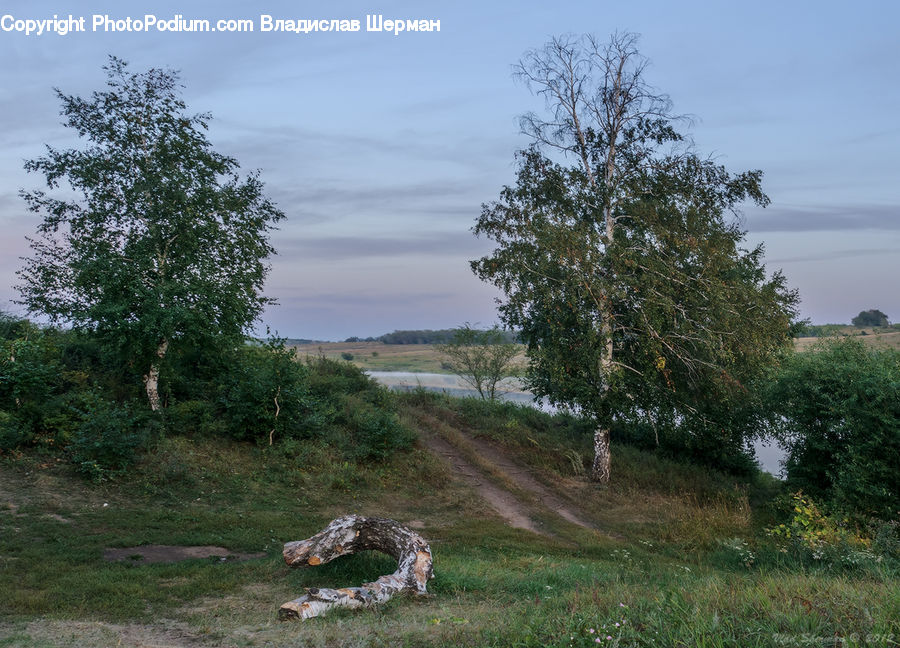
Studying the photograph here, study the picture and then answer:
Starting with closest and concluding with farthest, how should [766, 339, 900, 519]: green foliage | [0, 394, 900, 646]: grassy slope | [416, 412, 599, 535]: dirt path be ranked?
[0, 394, 900, 646]: grassy slope → [766, 339, 900, 519]: green foliage → [416, 412, 599, 535]: dirt path

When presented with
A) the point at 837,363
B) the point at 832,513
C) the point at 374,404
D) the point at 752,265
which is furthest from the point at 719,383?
the point at 374,404

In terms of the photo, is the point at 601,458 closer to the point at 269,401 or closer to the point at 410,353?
the point at 269,401

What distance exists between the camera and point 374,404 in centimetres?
2356

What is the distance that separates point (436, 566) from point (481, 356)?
25.3 meters

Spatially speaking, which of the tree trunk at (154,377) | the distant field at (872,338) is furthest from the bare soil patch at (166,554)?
the distant field at (872,338)

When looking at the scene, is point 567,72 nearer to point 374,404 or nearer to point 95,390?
point 374,404

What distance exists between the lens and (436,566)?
28.8 ft

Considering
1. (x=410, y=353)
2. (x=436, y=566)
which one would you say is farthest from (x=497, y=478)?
(x=410, y=353)

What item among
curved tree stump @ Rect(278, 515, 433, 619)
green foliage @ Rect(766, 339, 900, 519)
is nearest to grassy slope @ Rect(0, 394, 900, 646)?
curved tree stump @ Rect(278, 515, 433, 619)

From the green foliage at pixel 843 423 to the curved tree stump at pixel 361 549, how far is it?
10.8 metres

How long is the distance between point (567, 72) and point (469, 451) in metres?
12.7

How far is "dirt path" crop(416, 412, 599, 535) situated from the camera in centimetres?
1503

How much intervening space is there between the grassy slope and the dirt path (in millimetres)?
594

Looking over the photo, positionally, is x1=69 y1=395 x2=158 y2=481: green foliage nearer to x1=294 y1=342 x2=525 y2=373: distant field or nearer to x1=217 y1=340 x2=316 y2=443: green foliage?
x1=217 y1=340 x2=316 y2=443: green foliage
